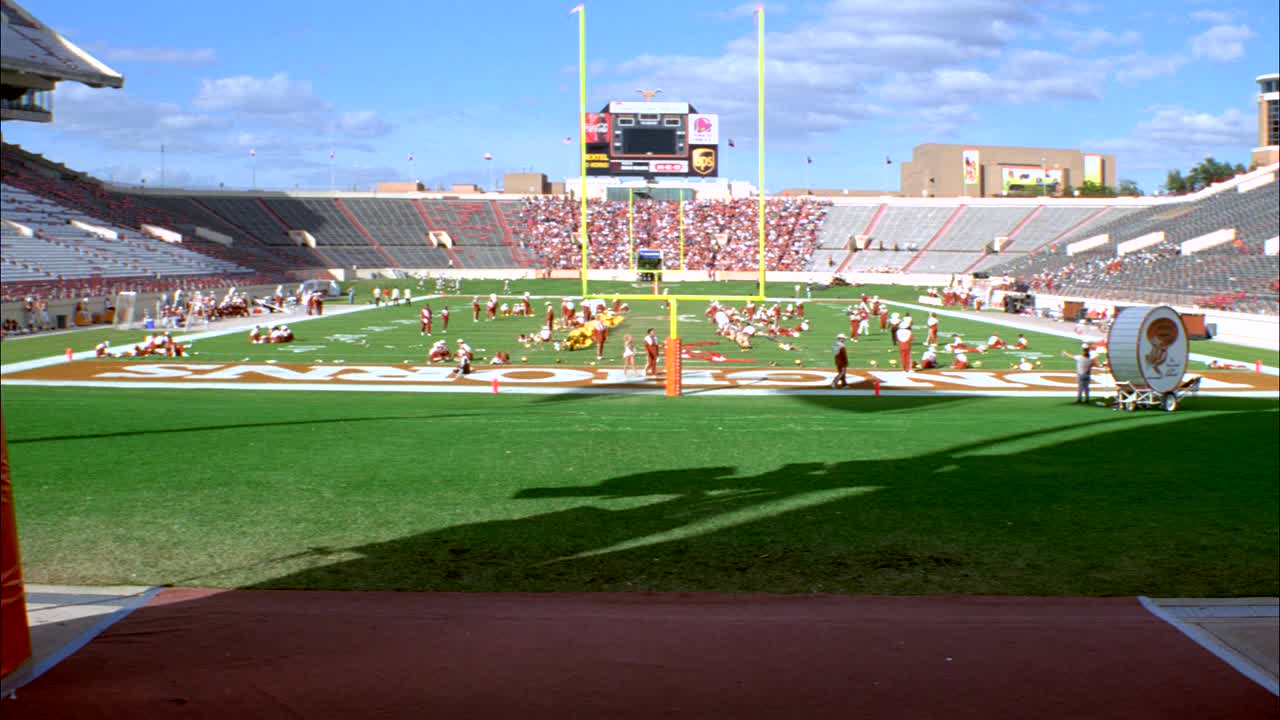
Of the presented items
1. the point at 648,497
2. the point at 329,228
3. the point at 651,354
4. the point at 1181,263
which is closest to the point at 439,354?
the point at 651,354

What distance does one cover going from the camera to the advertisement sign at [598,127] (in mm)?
59750

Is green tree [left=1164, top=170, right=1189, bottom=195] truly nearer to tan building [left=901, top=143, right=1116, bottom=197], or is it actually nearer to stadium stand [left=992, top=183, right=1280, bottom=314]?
tan building [left=901, top=143, right=1116, bottom=197]

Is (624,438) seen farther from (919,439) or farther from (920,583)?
(920,583)

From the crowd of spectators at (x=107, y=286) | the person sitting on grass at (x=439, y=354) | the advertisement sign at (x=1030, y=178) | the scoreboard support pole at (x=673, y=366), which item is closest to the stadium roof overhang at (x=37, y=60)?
the scoreboard support pole at (x=673, y=366)

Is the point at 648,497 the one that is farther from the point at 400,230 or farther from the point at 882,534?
the point at 400,230

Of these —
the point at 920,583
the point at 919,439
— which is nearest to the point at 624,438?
the point at 919,439

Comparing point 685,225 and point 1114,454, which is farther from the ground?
point 685,225

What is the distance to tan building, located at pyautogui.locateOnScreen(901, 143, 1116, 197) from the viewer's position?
365ft

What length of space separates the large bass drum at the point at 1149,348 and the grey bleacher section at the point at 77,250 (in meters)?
38.8

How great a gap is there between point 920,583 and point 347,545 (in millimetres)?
4754

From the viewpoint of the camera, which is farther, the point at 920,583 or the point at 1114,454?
the point at 1114,454

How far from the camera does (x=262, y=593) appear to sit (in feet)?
25.4

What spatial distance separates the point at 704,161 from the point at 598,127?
646 centimetres

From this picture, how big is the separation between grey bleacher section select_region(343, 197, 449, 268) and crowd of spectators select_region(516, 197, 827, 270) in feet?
24.5
